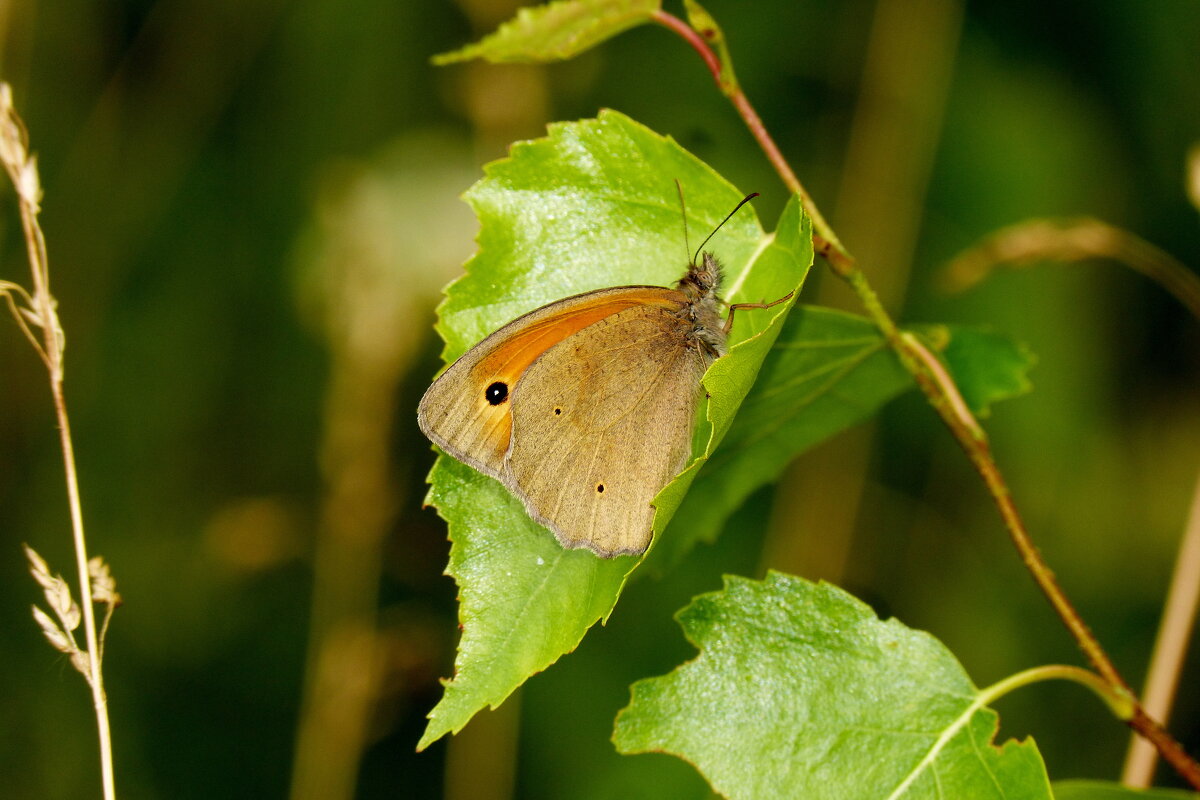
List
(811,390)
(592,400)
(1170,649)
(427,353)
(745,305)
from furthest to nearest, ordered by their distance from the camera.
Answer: (427,353), (1170,649), (592,400), (811,390), (745,305)

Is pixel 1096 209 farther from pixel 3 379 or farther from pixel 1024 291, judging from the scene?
pixel 3 379

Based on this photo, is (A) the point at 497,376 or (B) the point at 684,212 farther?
(A) the point at 497,376

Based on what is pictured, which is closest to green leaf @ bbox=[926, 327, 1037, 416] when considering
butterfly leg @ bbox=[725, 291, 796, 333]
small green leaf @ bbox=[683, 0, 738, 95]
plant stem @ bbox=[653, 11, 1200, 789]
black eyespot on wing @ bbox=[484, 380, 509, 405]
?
plant stem @ bbox=[653, 11, 1200, 789]

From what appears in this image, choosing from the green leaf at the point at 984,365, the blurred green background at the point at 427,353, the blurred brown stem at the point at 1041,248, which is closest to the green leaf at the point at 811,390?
the green leaf at the point at 984,365

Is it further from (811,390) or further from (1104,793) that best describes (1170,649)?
(811,390)

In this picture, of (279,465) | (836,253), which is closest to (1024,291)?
(836,253)

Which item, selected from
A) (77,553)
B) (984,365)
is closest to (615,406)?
(984,365)

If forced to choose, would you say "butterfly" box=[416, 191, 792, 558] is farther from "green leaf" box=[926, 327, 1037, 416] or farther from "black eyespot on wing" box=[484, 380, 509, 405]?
"green leaf" box=[926, 327, 1037, 416]
